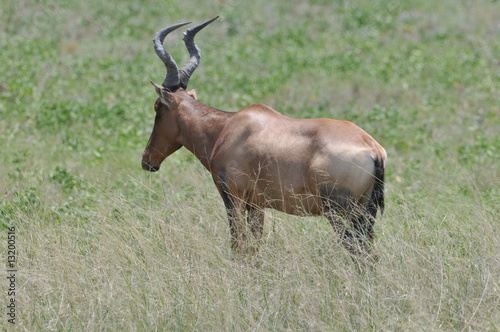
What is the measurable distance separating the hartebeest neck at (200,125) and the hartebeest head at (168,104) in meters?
0.10

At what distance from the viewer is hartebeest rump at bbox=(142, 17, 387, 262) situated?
234 inches

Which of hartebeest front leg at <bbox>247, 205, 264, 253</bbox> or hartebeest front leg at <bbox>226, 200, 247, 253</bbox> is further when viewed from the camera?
hartebeest front leg at <bbox>247, 205, 264, 253</bbox>

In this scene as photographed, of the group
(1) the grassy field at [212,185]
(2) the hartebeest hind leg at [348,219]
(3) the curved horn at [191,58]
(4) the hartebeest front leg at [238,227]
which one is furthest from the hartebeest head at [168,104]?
(2) the hartebeest hind leg at [348,219]

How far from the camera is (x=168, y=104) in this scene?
7344 millimetres

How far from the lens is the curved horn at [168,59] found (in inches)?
280

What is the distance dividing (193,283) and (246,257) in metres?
0.68

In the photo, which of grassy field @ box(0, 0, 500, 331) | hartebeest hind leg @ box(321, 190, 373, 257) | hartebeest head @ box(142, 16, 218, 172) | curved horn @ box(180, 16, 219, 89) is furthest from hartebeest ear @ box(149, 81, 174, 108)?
hartebeest hind leg @ box(321, 190, 373, 257)

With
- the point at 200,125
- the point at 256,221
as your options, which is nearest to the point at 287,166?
the point at 256,221

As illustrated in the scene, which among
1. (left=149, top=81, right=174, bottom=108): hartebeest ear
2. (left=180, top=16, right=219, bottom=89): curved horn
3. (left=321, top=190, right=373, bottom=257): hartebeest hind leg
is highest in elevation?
(left=180, top=16, right=219, bottom=89): curved horn

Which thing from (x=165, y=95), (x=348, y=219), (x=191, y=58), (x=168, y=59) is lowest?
(x=348, y=219)

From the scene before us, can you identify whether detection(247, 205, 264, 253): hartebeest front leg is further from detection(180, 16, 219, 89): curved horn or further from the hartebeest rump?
detection(180, 16, 219, 89): curved horn

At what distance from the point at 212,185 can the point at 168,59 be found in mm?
1759

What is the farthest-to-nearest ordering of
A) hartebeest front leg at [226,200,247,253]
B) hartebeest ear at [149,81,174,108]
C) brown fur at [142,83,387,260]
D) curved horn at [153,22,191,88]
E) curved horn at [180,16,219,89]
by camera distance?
1. curved horn at [180,16,219,89]
2. hartebeest ear at [149,81,174,108]
3. curved horn at [153,22,191,88]
4. hartebeest front leg at [226,200,247,253]
5. brown fur at [142,83,387,260]

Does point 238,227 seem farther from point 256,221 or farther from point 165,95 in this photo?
point 165,95
